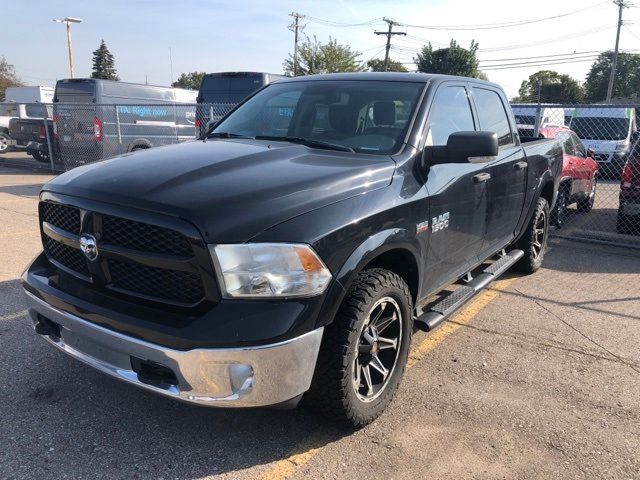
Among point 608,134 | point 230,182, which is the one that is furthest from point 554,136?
point 608,134

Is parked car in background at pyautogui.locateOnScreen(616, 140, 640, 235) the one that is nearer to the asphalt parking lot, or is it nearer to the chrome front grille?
the asphalt parking lot

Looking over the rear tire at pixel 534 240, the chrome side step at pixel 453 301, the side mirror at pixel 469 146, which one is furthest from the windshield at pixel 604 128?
the side mirror at pixel 469 146

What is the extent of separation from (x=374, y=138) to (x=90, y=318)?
1935mm

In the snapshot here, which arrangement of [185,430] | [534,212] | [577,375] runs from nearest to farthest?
[185,430]
[577,375]
[534,212]

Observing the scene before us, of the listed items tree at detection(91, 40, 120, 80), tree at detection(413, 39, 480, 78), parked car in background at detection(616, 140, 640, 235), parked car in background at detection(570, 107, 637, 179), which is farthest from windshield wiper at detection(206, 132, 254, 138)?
tree at detection(91, 40, 120, 80)

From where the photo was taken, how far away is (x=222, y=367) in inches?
87.4

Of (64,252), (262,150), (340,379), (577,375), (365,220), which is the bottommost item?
(577,375)

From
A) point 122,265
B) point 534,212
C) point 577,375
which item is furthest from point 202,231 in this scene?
point 534,212

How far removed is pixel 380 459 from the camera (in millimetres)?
2658

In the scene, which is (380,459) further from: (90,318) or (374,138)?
(374,138)

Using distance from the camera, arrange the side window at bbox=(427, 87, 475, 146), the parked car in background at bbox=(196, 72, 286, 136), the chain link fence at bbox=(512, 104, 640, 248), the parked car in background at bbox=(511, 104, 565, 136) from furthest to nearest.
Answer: the parked car in background at bbox=(511, 104, 565, 136) < the parked car in background at bbox=(196, 72, 286, 136) < the chain link fence at bbox=(512, 104, 640, 248) < the side window at bbox=(427, 87, 475, 146)

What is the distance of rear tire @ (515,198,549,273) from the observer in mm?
5477

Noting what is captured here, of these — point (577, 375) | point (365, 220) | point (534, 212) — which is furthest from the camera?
point (534, 212)

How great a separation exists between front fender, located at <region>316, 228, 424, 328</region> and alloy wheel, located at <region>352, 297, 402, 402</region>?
0.26 meters
